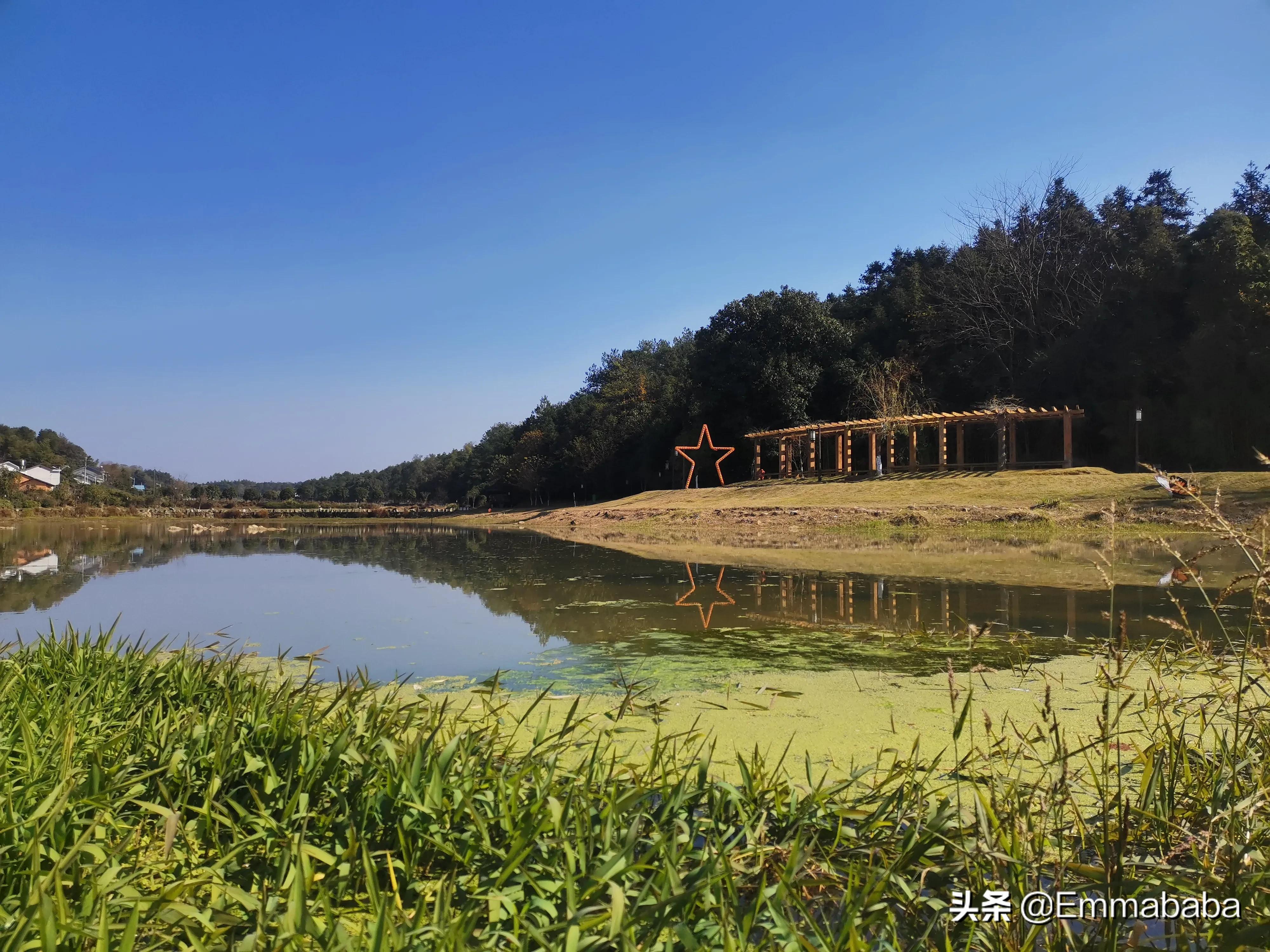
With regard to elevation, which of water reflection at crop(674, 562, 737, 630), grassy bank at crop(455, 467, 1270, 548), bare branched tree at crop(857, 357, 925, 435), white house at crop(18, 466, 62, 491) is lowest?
water reflection at crop(674, 562, 737, 630)

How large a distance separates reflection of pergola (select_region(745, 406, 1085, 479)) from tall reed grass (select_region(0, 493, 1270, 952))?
21155 mm

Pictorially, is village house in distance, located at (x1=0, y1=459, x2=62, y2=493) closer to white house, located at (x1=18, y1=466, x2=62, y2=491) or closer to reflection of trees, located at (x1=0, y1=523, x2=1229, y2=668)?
white house, located at (x1=18, y1=466, x2=62, y2=491)

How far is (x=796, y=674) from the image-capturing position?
4539mm

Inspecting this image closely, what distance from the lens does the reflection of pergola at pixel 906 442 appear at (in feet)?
73.6

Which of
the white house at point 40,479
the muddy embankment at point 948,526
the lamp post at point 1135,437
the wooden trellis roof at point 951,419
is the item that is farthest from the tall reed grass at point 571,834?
the white house at point 40,479

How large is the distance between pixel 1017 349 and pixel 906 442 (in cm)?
619

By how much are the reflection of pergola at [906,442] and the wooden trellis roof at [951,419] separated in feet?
0.10

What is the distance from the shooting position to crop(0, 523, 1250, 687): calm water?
5.19 meters

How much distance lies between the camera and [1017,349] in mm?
31625

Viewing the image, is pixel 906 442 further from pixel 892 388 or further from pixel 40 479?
pixel 40 479

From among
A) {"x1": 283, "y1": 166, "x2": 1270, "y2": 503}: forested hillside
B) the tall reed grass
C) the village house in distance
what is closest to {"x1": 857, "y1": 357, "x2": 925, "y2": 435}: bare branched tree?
{"x1": 283, "y1": 166, "x2": 1270, "y2": 503}: forested hillside

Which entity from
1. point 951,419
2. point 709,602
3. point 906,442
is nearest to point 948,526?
point 709,602

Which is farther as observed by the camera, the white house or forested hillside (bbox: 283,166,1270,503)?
the white house

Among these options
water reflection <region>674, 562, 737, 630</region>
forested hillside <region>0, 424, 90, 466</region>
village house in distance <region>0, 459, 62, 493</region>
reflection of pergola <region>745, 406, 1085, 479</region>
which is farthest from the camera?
forested hillside <region>0, 424, 90, 466</region>
